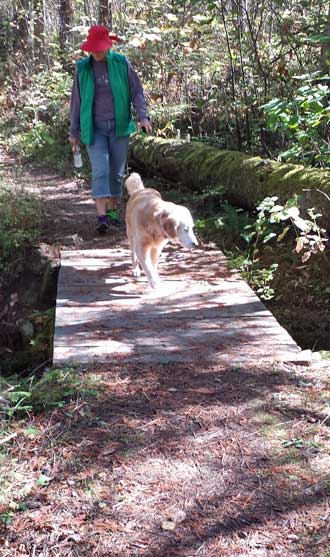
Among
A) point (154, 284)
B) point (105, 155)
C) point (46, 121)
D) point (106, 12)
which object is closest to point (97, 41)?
point (105, 155)

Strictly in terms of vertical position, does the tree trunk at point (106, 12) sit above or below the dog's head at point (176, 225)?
above

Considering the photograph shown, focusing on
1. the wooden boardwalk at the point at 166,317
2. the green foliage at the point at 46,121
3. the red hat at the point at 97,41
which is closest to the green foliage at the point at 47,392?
the wooden boardwalk at the point at 166,317

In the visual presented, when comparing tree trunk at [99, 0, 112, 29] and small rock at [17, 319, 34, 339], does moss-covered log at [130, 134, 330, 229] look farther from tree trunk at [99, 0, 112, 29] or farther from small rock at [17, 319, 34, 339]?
tree trunk at [99, 0, 112, 29]

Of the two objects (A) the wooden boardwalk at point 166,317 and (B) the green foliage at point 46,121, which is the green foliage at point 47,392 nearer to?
(A) the wooden boardwalk at point 166,317

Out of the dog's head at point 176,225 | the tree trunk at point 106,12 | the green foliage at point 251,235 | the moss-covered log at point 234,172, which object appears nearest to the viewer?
the dog's head at point 176,225

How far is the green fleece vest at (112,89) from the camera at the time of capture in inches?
262

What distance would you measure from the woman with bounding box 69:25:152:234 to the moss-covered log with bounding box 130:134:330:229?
4.98ft

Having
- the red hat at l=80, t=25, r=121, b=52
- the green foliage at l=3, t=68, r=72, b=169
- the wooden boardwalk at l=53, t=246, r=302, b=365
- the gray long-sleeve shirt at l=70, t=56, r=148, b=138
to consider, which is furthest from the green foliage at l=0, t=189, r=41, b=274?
the green foliage at l=3, t=68, r=72, b=169

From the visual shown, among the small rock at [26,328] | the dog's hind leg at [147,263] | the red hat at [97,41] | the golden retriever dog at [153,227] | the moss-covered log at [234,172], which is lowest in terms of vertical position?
the small rock at [26,328]

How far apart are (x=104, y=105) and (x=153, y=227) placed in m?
2.29

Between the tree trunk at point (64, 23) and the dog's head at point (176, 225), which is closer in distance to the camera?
the dog's head at point (176, 225)

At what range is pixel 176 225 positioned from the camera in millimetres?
5062

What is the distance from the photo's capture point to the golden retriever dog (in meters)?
5.11

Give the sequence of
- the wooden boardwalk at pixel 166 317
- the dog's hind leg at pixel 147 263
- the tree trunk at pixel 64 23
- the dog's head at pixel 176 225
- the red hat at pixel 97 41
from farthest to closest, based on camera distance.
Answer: the tree trunk at pixel 64 23, the red hat at pixel 97 41, the dog's hind leg at pixel 147 263, the dog's head at pixel 176 225, the wooden boardwalk at pixel 166 317
